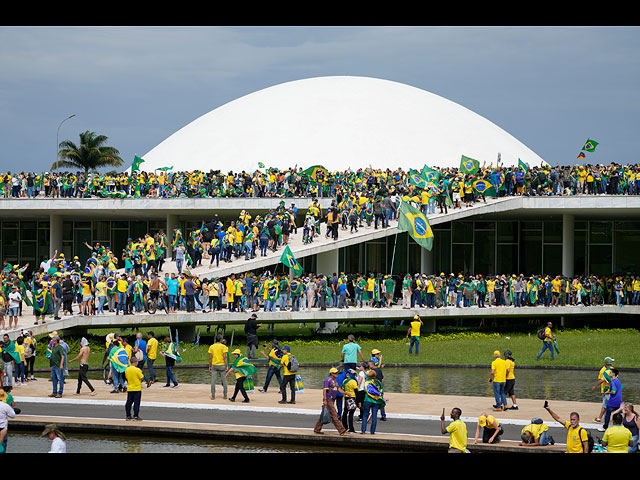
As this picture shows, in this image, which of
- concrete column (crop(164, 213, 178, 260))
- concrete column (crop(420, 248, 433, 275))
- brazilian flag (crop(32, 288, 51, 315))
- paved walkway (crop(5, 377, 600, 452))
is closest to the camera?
paved walkway (crop(5, 377, 600, 452))

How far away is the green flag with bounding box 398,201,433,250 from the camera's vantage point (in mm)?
29156

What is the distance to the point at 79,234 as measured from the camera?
46438 millimetres

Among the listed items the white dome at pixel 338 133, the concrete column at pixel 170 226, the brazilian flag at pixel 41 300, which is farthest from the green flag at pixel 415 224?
the white dome at pixel 338 133

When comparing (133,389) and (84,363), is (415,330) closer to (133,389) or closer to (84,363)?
(84,363)

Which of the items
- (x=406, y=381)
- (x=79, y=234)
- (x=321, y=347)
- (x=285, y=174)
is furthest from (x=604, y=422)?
(x=79, y=234)

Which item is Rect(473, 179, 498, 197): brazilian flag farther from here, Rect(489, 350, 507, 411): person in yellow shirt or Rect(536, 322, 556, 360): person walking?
Rect(489, 350, 507, 411): person in yellow shirt

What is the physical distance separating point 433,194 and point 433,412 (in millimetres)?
18194

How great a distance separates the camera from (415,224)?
1155 inches

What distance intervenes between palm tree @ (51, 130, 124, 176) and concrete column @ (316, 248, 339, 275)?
35247 millimetres

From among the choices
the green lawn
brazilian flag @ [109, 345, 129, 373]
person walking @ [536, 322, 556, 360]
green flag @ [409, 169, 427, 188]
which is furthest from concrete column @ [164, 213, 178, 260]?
brazilian flag @ [109, 345, 129, 373]

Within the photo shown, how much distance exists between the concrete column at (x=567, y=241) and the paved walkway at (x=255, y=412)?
21618 mm

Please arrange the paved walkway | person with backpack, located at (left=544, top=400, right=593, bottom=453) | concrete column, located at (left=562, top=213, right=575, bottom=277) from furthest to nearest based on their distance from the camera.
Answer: concrete column, located at (left=562, top=213, right=575, bottom=277), the paved walkway, person with backpack, located at (left=544, top=400, right=593, bottom=453)

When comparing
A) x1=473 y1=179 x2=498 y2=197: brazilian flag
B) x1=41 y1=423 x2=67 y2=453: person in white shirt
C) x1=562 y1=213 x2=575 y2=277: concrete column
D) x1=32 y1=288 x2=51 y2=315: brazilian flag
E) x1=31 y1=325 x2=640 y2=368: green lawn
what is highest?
x1=473 y1=179 x2=498 y2=197: brazilian flag
